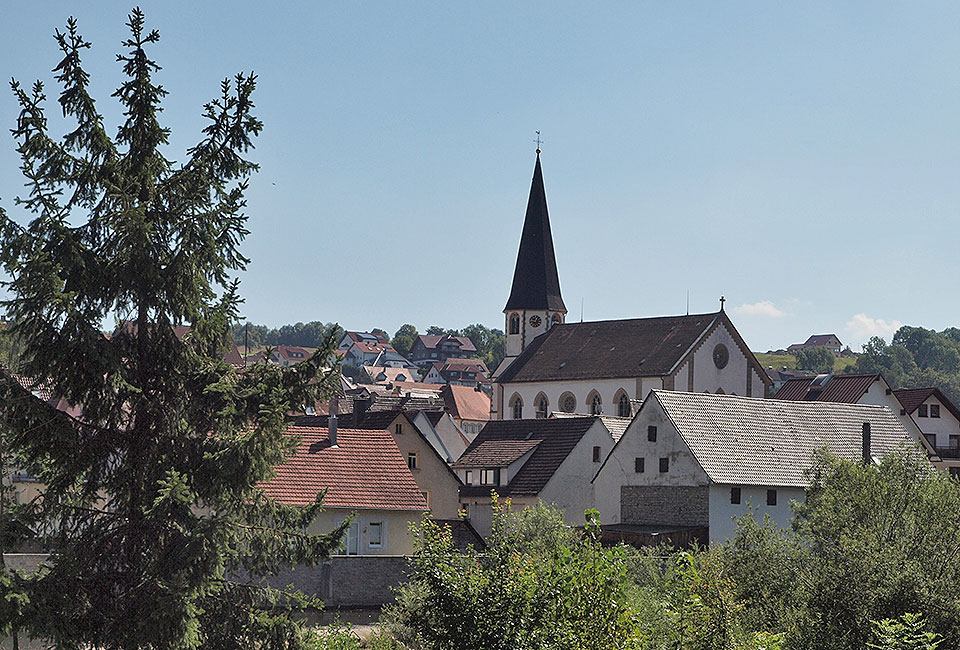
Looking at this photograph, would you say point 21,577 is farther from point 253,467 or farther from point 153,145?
point 153,145

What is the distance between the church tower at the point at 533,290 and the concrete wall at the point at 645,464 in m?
43.5

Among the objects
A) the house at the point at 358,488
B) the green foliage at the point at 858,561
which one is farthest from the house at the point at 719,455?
the green foliage at the point at 858,561

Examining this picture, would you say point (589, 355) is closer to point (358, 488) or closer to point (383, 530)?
point (358, 488)

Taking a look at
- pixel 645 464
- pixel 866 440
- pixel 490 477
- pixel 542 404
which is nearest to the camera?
pixel 645 464

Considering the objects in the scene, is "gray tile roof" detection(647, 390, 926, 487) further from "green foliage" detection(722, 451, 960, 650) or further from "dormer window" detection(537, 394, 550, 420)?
"dormer window" detection(537, 394, 550, 420)

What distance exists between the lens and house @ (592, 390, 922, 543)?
46250 millimetres

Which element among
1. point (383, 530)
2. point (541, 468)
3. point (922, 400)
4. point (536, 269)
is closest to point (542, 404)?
point (536, 269)

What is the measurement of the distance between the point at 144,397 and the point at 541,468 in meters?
37.9

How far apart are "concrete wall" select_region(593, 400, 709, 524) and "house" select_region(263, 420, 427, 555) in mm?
11738

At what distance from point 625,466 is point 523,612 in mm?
38221

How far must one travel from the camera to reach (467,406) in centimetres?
11931

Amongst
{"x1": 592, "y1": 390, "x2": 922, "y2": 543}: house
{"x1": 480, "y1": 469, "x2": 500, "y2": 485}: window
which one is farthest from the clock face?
{"x1": 480, "y1": 469, "x2": 500, "y2": 485}: window

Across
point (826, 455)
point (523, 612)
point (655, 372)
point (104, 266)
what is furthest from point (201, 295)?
point (655, 372)

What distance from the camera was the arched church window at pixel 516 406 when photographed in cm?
8887
